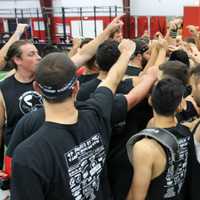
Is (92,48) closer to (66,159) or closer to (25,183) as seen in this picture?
(66,159)

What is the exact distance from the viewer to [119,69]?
211 cm

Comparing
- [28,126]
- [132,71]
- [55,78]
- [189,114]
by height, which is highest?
[55,78]

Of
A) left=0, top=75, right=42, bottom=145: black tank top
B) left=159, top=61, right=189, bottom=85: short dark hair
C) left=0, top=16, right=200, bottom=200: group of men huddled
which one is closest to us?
left=0, top=16, right=200, bottom=200: group of men huddled

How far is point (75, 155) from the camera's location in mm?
1600

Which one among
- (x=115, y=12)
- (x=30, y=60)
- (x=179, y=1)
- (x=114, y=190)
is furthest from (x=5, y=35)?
(x=114, y=190)

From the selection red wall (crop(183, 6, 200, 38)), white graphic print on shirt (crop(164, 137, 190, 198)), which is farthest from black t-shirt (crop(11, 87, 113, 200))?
red wall (crop(183, 6, 200, 38))

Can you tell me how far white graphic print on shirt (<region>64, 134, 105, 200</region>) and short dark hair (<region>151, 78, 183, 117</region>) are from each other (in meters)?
0.42

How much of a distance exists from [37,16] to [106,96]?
44.6 feet

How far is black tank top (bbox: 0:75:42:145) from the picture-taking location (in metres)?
2.64

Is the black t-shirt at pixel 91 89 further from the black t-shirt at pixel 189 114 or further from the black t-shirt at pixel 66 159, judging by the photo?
the black t-shirt at pixel 66 159

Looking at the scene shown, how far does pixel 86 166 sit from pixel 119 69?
2.31ft

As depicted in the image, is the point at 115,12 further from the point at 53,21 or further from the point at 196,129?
the point at 196,129

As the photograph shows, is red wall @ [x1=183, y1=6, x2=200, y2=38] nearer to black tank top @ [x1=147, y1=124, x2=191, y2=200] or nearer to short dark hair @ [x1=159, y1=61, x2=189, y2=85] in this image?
short dark hair @ [x1=159, y1=61, x2=189, y2=85]

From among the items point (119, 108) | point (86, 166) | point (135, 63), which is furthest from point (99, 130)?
point (135, 63)
